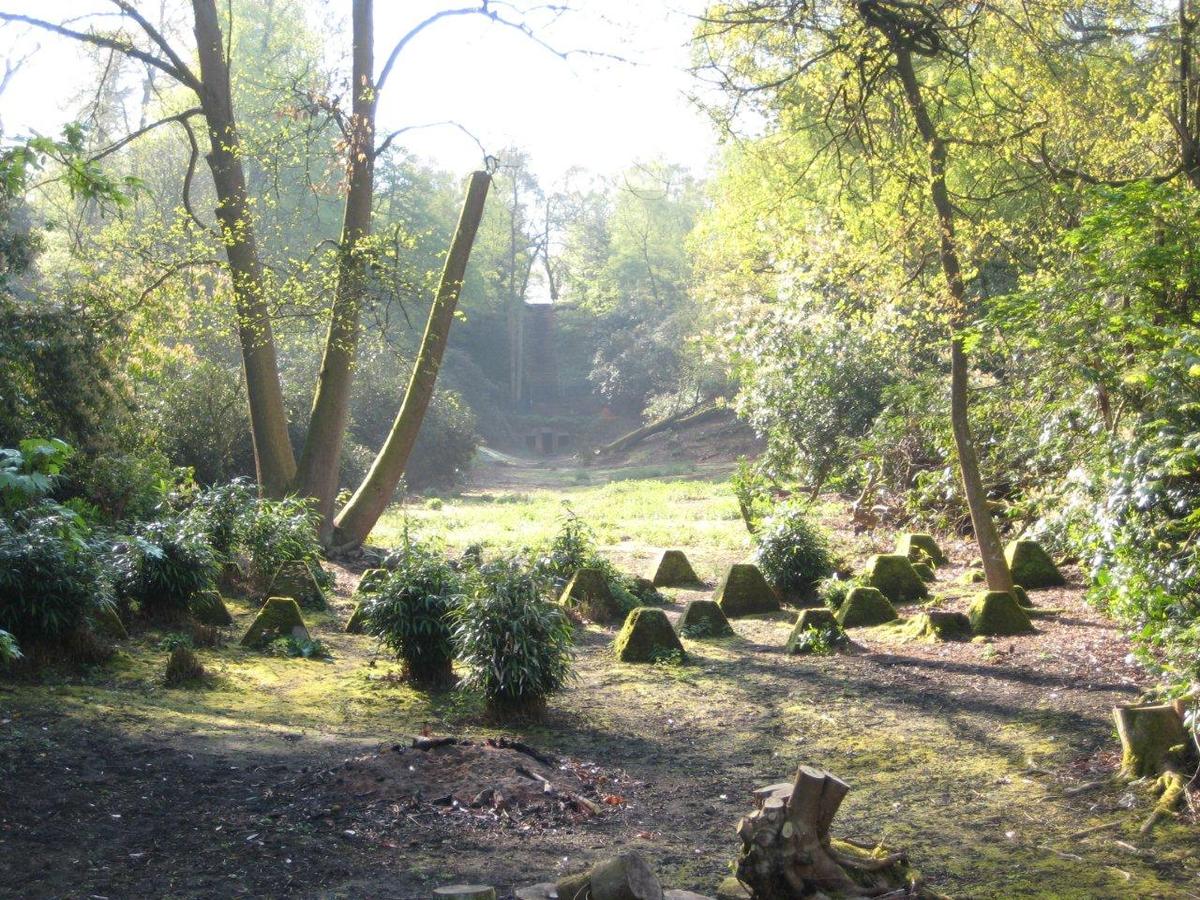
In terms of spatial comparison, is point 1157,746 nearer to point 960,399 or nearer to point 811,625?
point 811,625

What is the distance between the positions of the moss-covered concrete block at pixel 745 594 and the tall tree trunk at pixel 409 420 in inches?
225

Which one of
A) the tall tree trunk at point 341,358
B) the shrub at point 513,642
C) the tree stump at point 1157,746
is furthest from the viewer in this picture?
the tall tree trunk at point 341,358

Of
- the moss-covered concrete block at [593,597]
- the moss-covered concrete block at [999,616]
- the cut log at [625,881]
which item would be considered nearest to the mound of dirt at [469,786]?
the cut log at [625,881]

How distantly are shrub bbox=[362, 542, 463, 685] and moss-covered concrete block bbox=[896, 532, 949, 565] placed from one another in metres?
6.95

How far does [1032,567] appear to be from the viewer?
461 inches

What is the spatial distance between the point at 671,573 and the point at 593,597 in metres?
2.34

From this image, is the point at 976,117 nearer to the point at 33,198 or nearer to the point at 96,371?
the point at 96,371

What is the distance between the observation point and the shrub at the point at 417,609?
8328 millimetres

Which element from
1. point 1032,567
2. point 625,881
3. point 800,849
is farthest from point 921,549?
point 625,881

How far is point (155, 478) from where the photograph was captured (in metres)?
12.4

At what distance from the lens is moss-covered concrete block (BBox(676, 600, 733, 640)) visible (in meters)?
11.0

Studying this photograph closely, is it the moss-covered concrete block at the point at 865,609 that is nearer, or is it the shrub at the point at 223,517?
the moss-covered concrete block at the point at 865,609

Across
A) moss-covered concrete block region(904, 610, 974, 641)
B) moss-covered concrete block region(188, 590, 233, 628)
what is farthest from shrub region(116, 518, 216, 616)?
moss-covered concrete block region(904, 610, 974, 641)

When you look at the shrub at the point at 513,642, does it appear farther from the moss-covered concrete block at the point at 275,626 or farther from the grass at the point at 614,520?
the grass at the point at 614,520
